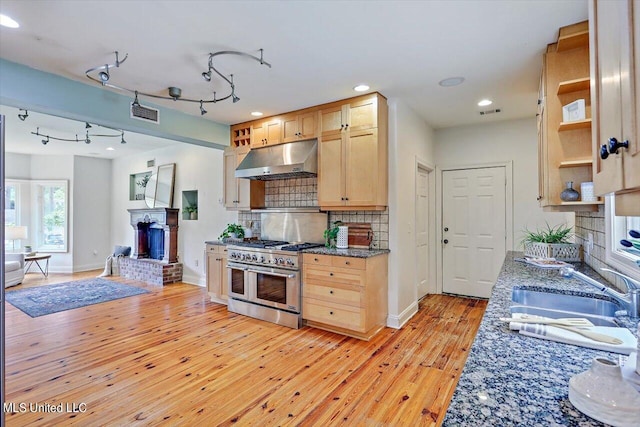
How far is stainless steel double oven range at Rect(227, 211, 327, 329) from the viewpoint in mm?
3754

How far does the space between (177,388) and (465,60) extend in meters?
3.54

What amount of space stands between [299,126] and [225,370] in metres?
2.86

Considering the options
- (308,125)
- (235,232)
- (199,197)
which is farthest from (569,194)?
(199,197)

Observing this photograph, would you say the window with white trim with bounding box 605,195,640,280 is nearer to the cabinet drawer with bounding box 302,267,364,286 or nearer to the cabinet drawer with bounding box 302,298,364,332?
the cabinet drawer with bounding box 302,267,364,286

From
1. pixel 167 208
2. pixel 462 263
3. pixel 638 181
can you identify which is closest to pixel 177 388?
pixel 638 181

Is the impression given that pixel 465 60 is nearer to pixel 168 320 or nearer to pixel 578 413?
pixel 578 413

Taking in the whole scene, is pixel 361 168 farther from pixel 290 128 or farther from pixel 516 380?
pixel 516 380

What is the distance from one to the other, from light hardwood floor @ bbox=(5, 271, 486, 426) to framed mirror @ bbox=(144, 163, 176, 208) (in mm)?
2829

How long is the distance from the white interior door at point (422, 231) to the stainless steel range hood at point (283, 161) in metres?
1.64

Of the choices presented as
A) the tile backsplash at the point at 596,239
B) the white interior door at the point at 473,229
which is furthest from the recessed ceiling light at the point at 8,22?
the white interior door at the point at 473,229

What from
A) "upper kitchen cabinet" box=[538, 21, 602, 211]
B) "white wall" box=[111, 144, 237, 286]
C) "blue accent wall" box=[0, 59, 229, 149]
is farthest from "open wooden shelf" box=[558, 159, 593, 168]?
"white wall" box=[111, 144, 237, 286]

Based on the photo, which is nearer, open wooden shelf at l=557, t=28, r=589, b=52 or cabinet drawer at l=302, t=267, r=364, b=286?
open wooden shelf at l=557, t=28, r=589, b=52

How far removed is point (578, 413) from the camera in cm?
71

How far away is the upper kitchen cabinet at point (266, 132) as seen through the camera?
14.3ft
